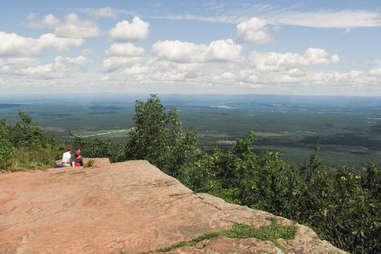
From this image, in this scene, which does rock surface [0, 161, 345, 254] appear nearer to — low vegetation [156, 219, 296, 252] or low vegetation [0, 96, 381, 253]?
low vegetation [156, 219, 296, 252]

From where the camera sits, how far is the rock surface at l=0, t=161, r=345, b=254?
8.09 metres

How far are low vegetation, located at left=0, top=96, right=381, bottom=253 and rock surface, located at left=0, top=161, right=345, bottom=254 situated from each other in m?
1.62

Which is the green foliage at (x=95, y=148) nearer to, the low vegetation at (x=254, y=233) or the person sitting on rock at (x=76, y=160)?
the person sitting on rock at (x=76, y=160)

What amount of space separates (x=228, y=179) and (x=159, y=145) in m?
9.45

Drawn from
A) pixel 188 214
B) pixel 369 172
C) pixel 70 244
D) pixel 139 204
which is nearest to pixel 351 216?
pixel 188 214

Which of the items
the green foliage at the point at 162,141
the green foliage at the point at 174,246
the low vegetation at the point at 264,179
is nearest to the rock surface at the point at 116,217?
the green foliage at the point at 174,246

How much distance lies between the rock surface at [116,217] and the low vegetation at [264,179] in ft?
5.32

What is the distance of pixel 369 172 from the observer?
32156 millimetres

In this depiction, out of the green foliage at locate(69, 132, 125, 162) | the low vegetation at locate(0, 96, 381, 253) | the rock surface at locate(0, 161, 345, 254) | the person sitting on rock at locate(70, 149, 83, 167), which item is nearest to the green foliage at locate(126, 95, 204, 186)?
the low vegetation at locate(0, 96, 381, 253)

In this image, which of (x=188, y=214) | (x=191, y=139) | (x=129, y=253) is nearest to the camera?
(x=129, y=253)

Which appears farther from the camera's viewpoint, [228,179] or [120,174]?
[228,179]

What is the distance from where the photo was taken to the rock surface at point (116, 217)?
809 centimetres

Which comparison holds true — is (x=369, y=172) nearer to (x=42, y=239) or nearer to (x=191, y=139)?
(x=191, y=139)

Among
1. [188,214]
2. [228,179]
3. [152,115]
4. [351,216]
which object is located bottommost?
[228,179]
